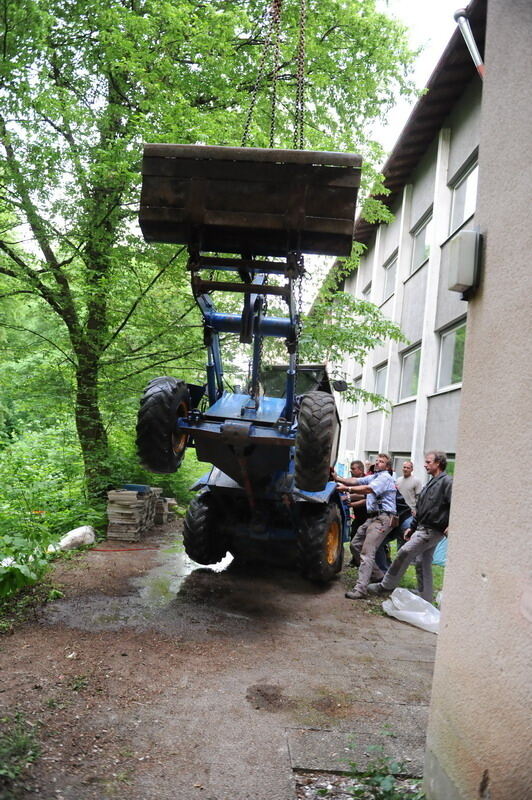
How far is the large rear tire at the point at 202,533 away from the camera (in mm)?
7207

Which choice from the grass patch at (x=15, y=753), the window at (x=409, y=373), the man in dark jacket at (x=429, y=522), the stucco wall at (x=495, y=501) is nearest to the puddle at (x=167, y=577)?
the man in dark jacket at (x=429, y=522)

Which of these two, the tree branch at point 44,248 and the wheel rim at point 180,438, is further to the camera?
the tree branch at point 44,248

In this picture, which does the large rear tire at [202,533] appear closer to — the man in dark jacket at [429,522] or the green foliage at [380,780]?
the man in dark jacket at [429,522]

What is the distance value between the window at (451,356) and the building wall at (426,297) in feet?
0.46

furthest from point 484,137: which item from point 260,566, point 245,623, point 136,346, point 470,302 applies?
point 136,346

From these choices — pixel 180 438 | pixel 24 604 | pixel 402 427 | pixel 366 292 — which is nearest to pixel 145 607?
pixel 24 604

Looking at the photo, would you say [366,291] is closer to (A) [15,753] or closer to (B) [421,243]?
(B) [421,243]

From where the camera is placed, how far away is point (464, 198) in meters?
11.7

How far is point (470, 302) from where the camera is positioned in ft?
9.40

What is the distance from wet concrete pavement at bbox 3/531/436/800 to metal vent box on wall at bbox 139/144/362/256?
11.0ft

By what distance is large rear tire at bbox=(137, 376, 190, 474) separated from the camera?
5324 millimetres

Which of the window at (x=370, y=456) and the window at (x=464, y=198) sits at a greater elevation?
the window at (x=464, y=198)

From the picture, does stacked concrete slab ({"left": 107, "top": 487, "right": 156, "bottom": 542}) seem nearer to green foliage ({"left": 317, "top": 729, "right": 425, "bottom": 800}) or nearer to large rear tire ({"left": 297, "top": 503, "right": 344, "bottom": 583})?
large rear tire ({"left": 297, "top": 503, "right": 344, "bottom": 583})

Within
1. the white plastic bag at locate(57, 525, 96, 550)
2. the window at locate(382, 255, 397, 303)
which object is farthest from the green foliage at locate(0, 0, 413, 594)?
the window at locate(382, 255, 397, 303)
